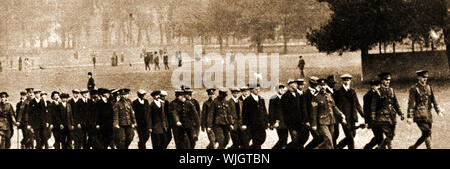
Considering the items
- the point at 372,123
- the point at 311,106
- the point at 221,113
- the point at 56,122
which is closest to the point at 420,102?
the point at 372,123

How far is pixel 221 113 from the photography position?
9.61 meters

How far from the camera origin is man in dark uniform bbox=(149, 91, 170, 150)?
9.91 meters

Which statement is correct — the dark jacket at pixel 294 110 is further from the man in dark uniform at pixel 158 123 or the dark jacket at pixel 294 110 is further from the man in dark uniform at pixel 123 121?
the man in dark uniform at pixel 123 121

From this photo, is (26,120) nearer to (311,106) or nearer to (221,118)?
(221,118)

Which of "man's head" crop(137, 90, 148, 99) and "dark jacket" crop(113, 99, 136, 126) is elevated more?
"man's head" crop(137, 90, 148, 99)

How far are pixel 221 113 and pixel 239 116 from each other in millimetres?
337

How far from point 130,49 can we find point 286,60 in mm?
17156

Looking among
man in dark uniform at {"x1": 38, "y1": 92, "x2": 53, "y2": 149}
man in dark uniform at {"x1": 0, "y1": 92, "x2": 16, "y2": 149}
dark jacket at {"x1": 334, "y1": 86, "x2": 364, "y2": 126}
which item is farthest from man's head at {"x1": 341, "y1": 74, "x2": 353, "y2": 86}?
man in dark uniform at {"x1": 0, "y1": 92, "x2": 16, "y2": 149}

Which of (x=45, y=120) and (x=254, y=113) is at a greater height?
(x=254, y=113)

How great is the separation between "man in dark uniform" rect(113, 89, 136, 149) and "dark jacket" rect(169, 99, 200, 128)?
73 cm

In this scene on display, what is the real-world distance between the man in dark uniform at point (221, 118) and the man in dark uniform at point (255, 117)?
0.24 metres

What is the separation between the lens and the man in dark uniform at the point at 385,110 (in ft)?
29.2

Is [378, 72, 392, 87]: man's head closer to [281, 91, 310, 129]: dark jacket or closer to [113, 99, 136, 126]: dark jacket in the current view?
[281, 91, 310, 129]: dark jacket

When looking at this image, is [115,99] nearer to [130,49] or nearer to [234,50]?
[234,50]
